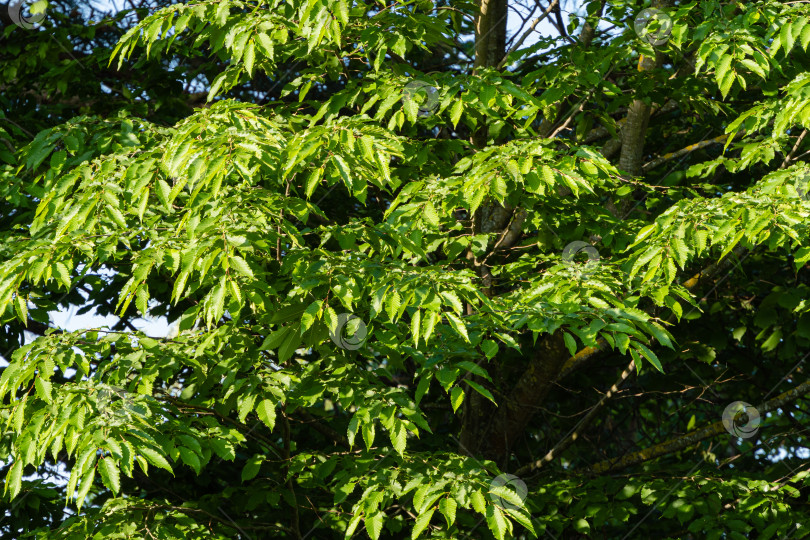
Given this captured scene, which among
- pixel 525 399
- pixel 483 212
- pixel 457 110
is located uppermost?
pixel 457 110

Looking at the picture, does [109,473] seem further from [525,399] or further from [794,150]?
[794,150]

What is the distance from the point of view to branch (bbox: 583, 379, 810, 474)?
176 inches

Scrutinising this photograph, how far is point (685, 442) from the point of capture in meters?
4.55

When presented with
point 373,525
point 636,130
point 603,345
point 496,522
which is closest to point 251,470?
point 373,525

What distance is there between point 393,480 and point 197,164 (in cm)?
132

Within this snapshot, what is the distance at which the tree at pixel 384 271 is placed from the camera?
2703 mm

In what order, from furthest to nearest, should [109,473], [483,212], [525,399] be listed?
1. [525,399]
2. [483,212]
3. [109,473]

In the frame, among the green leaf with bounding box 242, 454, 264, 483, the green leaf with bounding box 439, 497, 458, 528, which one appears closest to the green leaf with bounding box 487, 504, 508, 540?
the green leaf with bounding box 439, 497, 458, 528

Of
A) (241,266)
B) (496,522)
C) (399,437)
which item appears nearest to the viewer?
(241,266)

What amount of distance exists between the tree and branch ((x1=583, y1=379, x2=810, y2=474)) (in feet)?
0.05

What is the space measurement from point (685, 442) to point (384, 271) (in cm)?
262

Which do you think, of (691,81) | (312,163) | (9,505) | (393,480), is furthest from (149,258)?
(691,81)

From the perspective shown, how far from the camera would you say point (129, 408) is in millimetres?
2557

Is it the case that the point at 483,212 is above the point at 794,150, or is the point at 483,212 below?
below
